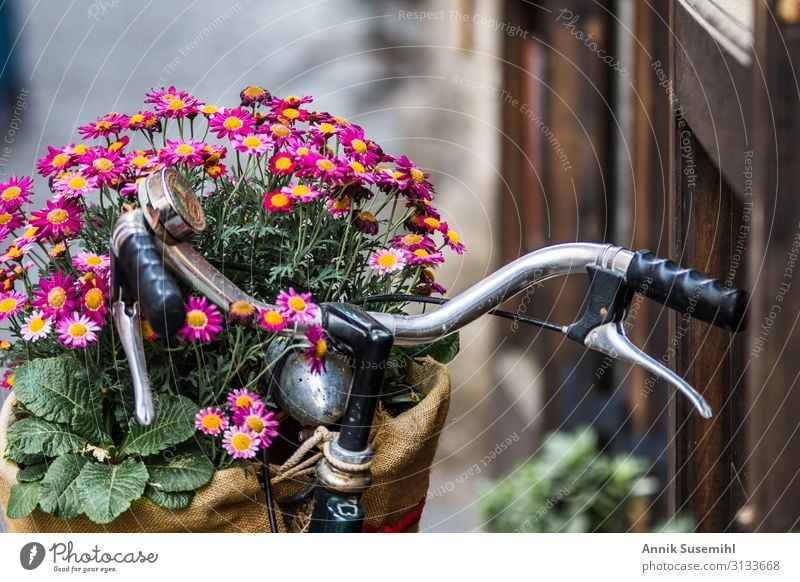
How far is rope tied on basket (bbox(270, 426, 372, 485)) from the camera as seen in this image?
0.65 metres

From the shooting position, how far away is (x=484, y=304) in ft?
2.26

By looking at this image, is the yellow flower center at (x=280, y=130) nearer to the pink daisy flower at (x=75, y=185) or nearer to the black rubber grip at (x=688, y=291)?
the pink daisy flower at (x=75, y=185)

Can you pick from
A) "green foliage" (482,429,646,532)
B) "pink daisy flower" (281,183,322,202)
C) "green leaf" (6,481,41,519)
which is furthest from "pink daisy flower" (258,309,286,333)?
"green foliage" (482,429,646,532)

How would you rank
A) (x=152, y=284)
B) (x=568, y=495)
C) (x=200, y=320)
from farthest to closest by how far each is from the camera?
(x=568, y=495)
(x=200, y=320)
(x=152, y=284)

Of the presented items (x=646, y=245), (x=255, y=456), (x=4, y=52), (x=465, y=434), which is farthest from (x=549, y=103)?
(x=255, y=456)

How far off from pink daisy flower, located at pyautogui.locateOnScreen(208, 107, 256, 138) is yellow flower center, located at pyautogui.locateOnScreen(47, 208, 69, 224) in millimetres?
126

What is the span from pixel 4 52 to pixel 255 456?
1239mm

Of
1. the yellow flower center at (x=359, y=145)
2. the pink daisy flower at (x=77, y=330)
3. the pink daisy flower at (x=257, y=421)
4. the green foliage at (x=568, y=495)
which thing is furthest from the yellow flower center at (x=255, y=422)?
the green foliage at (x=568, y=495)

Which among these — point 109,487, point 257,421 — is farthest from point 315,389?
point 109,487

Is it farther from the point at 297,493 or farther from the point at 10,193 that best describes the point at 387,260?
the point at 10,193

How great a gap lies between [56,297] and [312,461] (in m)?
0.22

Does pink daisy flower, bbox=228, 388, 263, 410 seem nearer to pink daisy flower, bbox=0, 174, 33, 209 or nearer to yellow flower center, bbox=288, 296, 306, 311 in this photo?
yellow flower center, bbox=288, 296, 306, 311

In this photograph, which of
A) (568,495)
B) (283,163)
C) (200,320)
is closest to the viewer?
(200,320)

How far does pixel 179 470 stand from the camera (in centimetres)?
70
